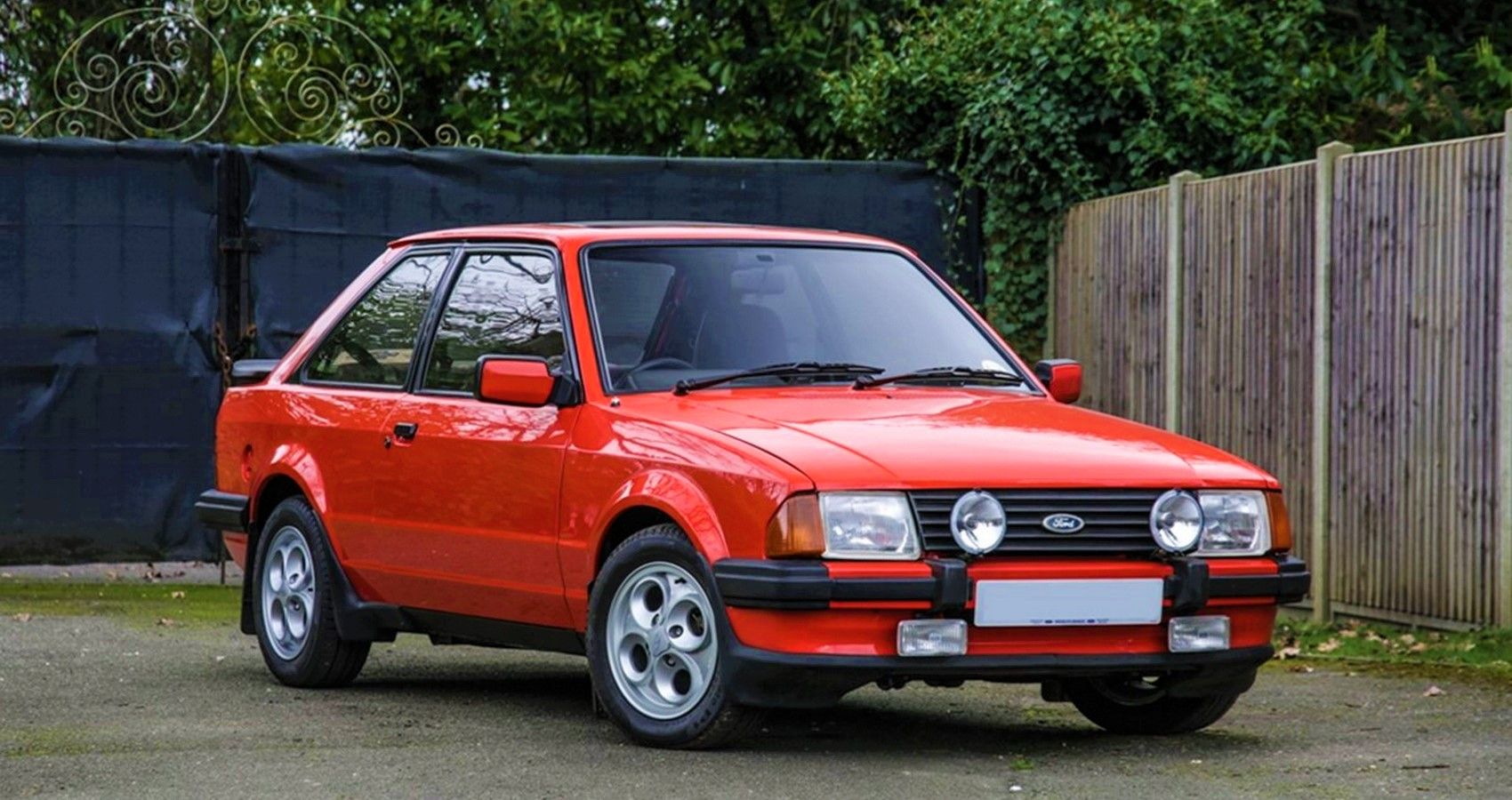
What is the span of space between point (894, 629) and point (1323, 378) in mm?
5075

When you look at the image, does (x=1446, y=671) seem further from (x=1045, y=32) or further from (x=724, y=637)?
(x=1045, y=32)

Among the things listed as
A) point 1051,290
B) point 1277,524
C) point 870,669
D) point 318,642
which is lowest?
point 318,642

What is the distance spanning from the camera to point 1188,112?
14883 mm

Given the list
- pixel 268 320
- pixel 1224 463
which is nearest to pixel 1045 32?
pixel 268 320

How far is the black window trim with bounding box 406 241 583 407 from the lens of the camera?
822 centimetres

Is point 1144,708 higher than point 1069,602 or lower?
lower

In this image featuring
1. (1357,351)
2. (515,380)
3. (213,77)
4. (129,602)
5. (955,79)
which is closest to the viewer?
(515,380)

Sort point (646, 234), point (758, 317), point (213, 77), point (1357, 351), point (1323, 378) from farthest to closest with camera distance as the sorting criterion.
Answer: point (213, 77)
point (1323, 378)
point (1357, 351)
point (646, 234)
point (758, 317)

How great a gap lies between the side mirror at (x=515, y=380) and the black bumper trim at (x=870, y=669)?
1283mm

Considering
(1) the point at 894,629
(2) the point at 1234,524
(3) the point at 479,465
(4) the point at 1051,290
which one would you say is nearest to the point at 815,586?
(1) the point at 894,629

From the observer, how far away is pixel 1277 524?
763 cm

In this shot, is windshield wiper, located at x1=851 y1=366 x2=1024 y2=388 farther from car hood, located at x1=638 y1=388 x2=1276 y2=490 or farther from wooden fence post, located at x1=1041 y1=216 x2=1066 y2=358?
wooden fence post, located at x1=1041 y1=216 x2=1066 y2=358

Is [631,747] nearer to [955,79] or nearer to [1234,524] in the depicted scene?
[1234,524]

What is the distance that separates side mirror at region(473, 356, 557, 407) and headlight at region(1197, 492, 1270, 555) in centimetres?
A: 202
